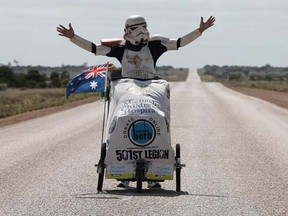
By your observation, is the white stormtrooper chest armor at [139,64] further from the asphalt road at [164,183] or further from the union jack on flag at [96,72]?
the asphalt road at [164,183]

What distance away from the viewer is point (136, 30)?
384 inches

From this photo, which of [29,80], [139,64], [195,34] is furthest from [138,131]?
[29,80]

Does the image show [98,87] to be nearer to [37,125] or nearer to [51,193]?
[51,193]

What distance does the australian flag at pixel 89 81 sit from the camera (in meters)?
10.1

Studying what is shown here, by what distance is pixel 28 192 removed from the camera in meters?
9.35

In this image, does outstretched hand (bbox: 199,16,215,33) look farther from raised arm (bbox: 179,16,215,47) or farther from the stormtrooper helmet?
the stormtrooper helmet

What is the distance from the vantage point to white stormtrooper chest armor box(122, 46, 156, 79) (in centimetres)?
982

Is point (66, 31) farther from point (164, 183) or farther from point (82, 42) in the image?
point (164, 183)

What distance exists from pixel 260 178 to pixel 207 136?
776 centimetres

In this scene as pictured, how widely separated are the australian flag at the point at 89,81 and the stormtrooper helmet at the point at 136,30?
0.68 m

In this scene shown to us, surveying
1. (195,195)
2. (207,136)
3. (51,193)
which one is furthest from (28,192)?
(207,136)

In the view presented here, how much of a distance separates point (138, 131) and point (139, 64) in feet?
4.45

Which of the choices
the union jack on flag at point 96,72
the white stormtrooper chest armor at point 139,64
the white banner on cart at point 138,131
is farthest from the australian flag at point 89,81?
the white banner on cart at point 138,131

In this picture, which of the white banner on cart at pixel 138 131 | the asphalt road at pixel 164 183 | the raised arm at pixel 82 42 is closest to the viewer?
the asphalt road at pixel 164 183
